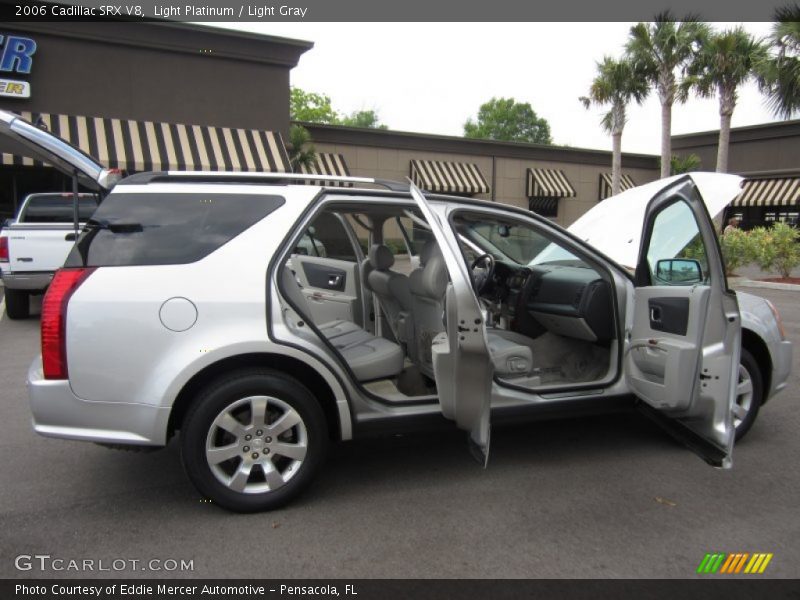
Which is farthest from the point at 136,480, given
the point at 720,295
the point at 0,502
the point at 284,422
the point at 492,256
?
the point at 720,295

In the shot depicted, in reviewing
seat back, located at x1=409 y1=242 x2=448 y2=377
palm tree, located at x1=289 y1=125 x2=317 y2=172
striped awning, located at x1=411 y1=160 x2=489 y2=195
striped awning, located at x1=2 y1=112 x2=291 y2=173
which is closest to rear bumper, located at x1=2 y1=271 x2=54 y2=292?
striped awning, located at x1=2 y1=112 x2=291 y2=173

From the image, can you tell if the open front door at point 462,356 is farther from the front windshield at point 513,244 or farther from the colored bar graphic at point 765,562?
the front windshield at point 513,244

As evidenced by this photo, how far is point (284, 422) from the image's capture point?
318cm

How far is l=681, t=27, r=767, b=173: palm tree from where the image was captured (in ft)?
63.6

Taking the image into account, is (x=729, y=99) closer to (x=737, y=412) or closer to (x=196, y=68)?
(x=196, y=68)

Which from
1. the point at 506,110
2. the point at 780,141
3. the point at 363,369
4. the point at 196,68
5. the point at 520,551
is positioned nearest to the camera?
the point at 520,551

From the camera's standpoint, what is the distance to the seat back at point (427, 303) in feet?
12.2

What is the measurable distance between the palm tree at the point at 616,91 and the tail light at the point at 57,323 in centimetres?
2382

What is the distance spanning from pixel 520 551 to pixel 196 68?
53.3 feet

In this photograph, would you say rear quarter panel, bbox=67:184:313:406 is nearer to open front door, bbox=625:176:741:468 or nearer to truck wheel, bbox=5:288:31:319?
open front door, bbox=625:176:741:468

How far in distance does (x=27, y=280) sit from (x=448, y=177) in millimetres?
16896

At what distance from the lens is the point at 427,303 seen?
4180 mm

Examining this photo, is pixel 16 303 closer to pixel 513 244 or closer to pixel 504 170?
pixel 513 244

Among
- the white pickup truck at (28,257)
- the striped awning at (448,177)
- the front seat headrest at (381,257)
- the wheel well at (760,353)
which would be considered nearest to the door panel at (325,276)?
the front seat headrest at (381,257)
